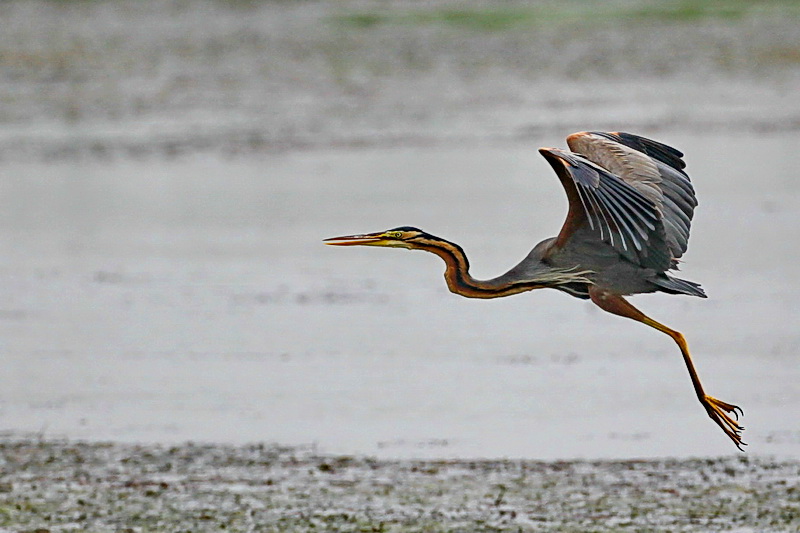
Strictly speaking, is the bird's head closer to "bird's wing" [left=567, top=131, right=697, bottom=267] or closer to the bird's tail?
"bird's wing" [left=567, top=131, right=697, bottom=267]

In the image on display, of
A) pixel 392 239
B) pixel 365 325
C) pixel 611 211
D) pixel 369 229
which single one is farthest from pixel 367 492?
pixel 369 229

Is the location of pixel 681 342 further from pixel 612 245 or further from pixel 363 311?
pixel 363 311

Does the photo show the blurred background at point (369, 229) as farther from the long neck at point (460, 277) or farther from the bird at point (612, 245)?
the long neck at point (460, 277)

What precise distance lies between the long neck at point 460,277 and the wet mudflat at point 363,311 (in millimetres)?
1818

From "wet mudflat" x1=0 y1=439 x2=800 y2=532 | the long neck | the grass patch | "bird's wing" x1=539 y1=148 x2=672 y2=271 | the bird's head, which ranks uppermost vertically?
the grass patch

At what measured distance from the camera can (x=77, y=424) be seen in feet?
33.8

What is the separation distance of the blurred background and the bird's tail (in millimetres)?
2546

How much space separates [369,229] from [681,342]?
30.4 feet

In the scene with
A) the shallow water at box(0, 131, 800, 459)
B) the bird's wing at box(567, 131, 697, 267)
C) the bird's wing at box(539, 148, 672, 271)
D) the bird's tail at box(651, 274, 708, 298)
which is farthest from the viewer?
the shallow water at box(0, 131, 800, 459)

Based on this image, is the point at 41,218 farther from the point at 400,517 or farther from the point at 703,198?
the point at 400,517

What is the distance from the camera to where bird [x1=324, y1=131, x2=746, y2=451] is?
671 centimetres

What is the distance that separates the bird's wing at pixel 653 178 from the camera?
277 inches

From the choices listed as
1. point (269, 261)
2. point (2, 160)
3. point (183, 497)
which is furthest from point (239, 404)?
point (2, 160)

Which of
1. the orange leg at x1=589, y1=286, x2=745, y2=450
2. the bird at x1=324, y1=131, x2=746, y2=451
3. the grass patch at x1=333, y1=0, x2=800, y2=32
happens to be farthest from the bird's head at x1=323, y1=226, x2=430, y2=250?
the grass patch at x1=333, y1=0, x2=800, y2=32
